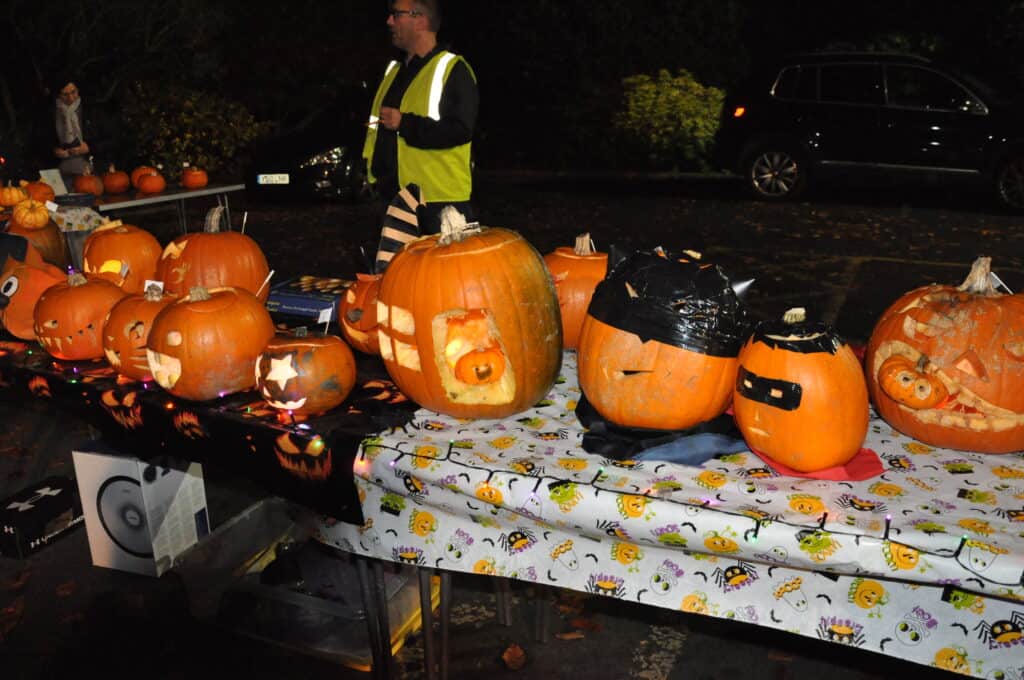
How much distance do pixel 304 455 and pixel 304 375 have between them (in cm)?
21

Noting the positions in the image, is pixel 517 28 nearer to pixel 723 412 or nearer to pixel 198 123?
pixel 198 123

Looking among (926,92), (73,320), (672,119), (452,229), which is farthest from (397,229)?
(672,119)

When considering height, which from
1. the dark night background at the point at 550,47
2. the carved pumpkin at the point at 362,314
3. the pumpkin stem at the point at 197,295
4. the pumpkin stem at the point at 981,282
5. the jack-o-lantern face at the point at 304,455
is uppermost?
the dark night background at the point at 550,47

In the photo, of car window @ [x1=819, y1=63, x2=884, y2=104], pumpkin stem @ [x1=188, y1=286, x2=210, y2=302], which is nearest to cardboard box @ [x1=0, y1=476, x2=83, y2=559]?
pumpkin stem @ [x1=188, y1=286, x2=210, y2=302]

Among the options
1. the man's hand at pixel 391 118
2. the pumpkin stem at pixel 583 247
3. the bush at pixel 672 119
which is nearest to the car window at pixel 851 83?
the bush at pixel 672 119

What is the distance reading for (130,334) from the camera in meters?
2.57

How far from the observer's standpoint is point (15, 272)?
3.20 m

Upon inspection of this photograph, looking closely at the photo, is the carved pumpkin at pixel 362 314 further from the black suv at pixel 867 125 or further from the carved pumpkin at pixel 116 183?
the black suv at pixel 867 125

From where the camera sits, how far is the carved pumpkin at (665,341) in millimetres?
2021

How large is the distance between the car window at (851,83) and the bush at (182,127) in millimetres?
10398

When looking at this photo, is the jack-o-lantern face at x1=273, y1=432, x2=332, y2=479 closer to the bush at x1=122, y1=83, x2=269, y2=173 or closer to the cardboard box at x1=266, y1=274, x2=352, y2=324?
the cardboard box at x1=266, y1=274, x2=352, y2=324

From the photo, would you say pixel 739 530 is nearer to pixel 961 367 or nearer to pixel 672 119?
pixel 961 367

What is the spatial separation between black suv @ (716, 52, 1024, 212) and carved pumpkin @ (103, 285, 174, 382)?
10.3m

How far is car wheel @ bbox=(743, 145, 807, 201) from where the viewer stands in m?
11.7
